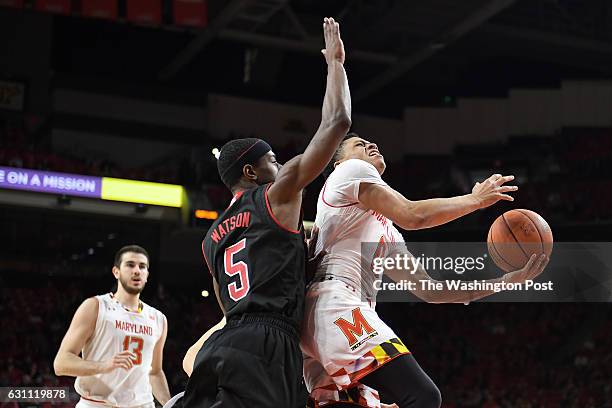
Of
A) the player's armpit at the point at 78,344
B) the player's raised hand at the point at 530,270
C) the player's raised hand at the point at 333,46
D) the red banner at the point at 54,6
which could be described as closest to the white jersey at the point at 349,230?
the player's raised hand at the point at 333,46

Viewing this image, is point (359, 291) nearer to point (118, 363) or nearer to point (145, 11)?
point (118, 363)

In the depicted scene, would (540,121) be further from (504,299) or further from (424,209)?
(424,209)

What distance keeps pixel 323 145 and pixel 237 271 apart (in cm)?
67

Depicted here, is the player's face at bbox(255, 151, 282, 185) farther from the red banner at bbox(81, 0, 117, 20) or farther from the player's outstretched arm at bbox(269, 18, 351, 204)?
the red banner at bbox(81, 0, 117, 20)

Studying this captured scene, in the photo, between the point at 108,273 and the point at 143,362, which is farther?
the point at 108,273

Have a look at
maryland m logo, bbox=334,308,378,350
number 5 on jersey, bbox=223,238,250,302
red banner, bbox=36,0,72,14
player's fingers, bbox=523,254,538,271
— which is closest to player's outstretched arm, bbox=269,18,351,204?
number 5 on jersey, bbox=223,238,250,302

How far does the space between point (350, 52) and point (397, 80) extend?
11.3 ft

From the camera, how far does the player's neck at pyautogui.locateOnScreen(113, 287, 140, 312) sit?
661 centimetres

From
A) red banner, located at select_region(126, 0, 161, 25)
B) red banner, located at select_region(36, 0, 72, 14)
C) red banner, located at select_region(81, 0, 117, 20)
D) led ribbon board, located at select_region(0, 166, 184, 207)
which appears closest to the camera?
led ribbon board, located at select_region(0, 166, 184, 207)

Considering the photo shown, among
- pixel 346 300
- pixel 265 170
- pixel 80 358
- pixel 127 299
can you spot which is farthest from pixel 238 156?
pixel 127 299

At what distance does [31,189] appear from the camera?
1639cm

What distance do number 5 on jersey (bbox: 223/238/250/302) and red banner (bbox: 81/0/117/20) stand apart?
15.5 m

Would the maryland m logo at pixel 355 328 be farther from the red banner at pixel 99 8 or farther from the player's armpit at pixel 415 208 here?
the red banner at pixel 99 8

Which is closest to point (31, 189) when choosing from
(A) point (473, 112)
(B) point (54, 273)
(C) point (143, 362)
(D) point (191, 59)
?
(B) point (54, 273)
